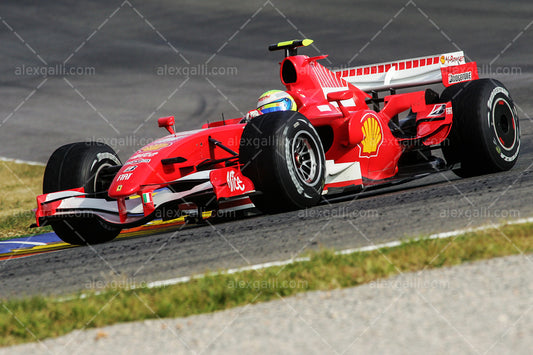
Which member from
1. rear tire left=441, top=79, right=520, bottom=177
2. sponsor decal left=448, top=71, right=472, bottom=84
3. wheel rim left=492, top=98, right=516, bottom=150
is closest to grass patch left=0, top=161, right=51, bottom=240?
rear tire left=441, top=79, right=520, bottom=177

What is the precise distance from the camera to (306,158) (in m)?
7.27

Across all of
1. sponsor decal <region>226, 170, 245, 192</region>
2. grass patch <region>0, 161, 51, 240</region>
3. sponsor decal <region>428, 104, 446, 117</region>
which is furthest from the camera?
grass patch <region>0, 161, 51, 240</region>

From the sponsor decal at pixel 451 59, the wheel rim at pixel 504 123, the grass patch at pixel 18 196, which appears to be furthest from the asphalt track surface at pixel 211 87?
the sponsor decal at pixel 451 59

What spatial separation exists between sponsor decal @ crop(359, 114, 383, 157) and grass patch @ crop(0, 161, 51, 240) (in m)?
4.48

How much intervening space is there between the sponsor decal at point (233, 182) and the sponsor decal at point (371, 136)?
181 centimetres

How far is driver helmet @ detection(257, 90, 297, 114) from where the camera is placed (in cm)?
795

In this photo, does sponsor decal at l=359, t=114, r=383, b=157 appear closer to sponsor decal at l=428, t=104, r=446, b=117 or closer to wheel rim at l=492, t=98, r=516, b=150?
sponsor decal at l=428, t=104, r=446, b=117

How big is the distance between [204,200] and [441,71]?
3.80 m

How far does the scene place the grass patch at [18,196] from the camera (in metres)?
10.3

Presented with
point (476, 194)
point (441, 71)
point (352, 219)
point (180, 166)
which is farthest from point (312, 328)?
point (441, 71)

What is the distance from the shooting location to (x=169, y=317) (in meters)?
3.88

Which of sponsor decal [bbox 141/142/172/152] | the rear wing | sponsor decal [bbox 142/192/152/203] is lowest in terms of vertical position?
sponsor decal [bbox 142/192/152/203]

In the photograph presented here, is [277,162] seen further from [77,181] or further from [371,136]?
[77,181]

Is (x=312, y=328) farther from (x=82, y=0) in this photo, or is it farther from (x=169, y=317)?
(x=82, y=0)
